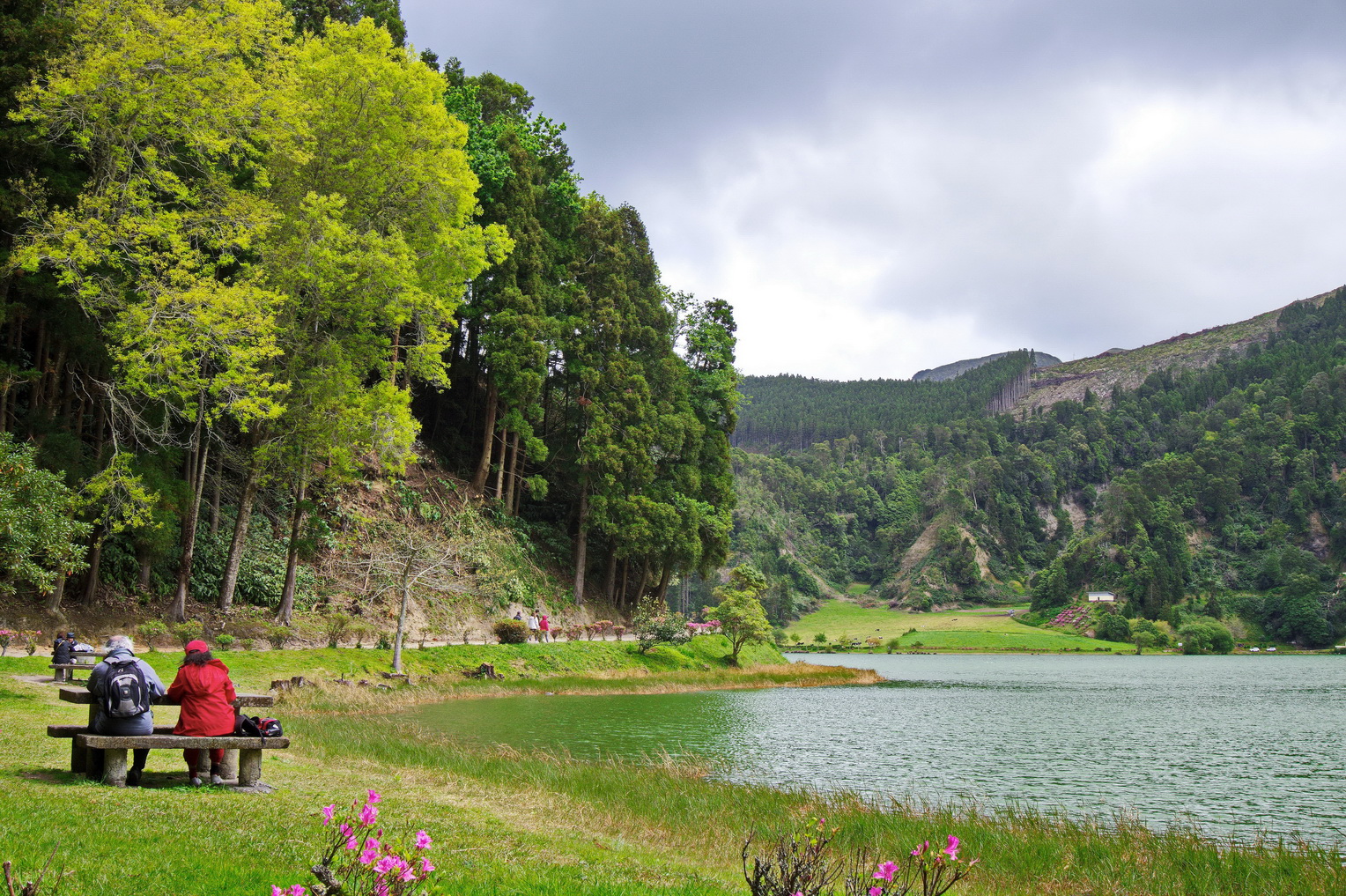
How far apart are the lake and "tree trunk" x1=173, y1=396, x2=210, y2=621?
7.38 m

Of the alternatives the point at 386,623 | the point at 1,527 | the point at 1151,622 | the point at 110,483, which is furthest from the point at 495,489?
the point at 1151,622

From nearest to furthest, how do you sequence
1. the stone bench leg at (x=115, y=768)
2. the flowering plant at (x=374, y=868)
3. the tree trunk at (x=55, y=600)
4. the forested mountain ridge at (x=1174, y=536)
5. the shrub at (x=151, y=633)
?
the flowering plant at (x=374, y=868) → the stone bench leg at (x=115, y=768) → the tree trunk at (x=55, y=600) → the shrub at (x=151, y=633) → the forested mountain ridge at (x=1174, y=536)

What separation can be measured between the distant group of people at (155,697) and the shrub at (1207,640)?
130 metres

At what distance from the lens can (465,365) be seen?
46.2 metres

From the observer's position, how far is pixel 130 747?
8.22 m

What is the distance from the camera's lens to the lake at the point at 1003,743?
16469mm

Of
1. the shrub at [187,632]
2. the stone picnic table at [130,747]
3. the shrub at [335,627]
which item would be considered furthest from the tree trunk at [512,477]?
the stone picnic table at [130,747]

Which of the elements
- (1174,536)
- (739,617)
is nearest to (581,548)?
(739,617)

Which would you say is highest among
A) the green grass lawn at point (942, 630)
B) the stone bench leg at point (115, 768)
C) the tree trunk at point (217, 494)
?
the tree trunk at point (217, 494)

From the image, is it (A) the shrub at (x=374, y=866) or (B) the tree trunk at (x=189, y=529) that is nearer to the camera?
(A) the shrub at (x=374, y=866)

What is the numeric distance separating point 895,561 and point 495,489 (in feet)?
543

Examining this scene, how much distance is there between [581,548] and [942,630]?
11102 centimetres

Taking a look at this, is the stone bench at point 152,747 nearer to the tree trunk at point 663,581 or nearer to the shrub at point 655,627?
the shrub at point 655,627

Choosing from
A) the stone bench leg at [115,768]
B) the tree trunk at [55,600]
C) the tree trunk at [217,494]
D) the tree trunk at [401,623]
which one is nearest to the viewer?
the stone bench leg at [115,768]
